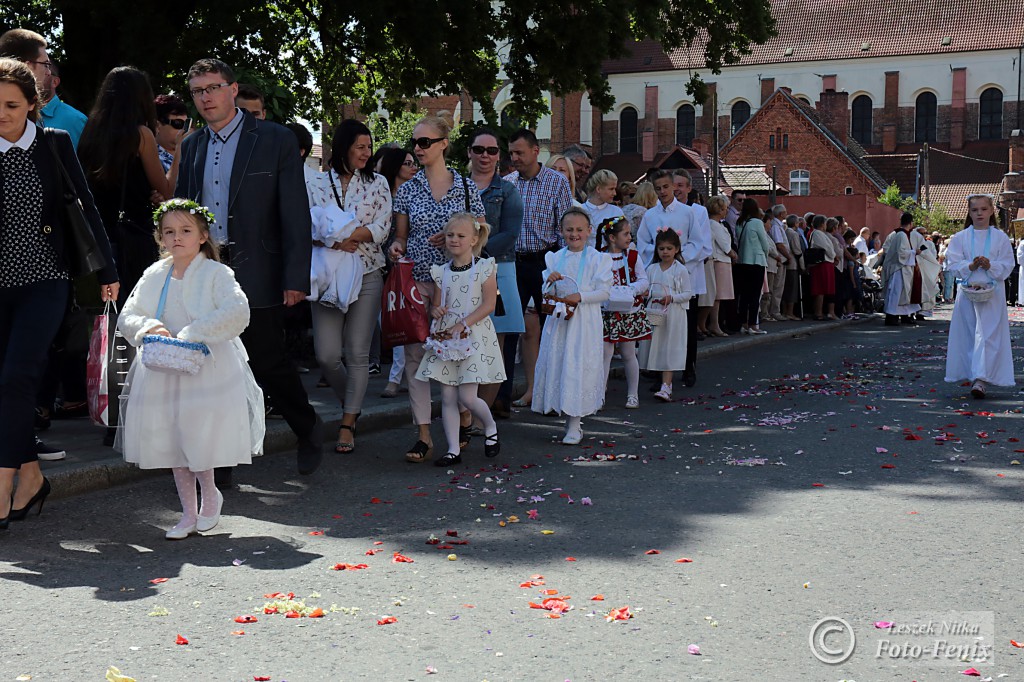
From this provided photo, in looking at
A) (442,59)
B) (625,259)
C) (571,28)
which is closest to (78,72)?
(442,59)

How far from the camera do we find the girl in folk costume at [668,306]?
12.0m

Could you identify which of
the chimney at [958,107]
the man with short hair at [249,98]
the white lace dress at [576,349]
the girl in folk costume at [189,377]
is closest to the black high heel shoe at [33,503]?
the girl in folk costume at [189,377]

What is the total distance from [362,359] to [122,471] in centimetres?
172

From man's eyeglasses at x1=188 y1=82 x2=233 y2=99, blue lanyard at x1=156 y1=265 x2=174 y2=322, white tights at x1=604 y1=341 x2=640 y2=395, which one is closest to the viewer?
blue lanyard at x1=156 y1=265 x2=174 y2=322

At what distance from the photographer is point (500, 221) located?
30.4 ft

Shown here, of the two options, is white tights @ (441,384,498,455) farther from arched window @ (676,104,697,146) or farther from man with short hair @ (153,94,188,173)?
arched window @ (676,104,697,146)

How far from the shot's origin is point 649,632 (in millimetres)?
4480

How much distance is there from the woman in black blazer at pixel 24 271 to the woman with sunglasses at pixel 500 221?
3512 millimetres

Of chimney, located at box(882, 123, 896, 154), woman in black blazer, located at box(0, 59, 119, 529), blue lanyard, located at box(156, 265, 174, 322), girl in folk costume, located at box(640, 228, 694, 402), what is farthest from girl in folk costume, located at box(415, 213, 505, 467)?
chimney, located at box(882, 123, 896, 154)

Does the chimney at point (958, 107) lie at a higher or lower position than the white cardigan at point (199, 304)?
higher

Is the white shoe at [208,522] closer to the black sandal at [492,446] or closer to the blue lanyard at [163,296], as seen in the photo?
the blue lanyard at [163,296]

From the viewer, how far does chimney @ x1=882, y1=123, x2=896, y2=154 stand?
8269 centimetres

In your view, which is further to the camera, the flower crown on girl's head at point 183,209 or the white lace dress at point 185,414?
the flower crown on girl's head at point 183,209

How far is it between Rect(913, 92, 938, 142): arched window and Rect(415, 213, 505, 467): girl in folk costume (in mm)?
80766
